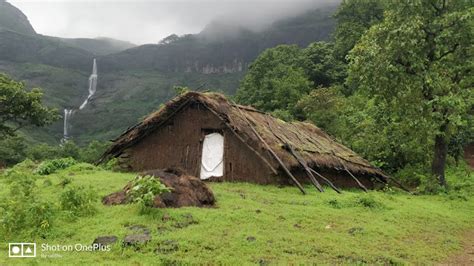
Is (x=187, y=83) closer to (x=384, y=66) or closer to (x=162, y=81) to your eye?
(x=162, y=81)

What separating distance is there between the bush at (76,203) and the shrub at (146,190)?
1034mm

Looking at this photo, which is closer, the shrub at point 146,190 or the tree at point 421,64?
the shrub at point 146,190

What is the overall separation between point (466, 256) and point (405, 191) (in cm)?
1095

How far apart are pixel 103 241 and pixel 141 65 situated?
144930 millimetres

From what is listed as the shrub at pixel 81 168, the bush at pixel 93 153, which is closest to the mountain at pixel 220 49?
the bush at pixel 93 153

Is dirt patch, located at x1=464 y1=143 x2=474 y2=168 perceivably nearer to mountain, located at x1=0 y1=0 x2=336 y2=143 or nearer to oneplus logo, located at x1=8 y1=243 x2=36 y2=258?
oneplus logo, located at x1=8 y1=243 x2=36 y2=258

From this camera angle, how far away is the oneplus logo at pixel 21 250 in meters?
7.84

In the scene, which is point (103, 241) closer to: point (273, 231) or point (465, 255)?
point (273, 231)

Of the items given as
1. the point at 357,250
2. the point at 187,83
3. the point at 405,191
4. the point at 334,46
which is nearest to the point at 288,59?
the point at 334,46

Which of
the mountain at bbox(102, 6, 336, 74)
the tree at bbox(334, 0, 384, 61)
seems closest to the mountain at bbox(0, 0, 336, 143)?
the mountain at bbox(102, 6, 336, 74)

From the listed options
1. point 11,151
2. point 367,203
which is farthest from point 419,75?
point 11,151

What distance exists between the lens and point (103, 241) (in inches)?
333

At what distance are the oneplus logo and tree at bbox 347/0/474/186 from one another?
1388 centimetres

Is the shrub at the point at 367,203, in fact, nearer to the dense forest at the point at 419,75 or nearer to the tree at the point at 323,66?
the dense forest at the point at 419,75
